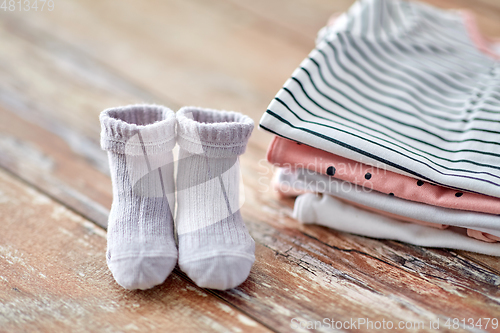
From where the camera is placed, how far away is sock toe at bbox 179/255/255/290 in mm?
562

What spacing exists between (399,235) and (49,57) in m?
1.10

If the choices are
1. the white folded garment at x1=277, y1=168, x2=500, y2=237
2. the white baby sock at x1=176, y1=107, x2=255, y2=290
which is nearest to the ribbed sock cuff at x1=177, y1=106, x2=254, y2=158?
the white baby sock at x1=176, y1=107, x2=255, y2=290

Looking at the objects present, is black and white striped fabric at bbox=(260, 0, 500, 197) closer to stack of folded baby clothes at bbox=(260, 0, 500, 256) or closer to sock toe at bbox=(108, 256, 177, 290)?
stack of folded baby clothes at bbox=(260, 0, 500, 256)

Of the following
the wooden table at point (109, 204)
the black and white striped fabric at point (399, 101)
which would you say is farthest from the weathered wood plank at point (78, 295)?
the black and white striped fabric at point (399, 101)

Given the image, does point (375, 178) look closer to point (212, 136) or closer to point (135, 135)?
point (212, 136)

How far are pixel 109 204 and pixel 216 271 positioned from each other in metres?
0.32

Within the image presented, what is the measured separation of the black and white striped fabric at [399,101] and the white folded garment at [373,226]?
11 centimetres

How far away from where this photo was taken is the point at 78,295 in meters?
0.59

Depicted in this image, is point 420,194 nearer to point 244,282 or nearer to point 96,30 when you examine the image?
point 244,282

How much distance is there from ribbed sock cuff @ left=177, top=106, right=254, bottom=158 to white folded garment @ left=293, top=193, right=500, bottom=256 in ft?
A: 0.61

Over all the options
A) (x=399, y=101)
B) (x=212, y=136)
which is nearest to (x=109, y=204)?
(x=212, y=136)

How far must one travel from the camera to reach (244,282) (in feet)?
2.03

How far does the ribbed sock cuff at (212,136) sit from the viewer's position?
0.60 metres

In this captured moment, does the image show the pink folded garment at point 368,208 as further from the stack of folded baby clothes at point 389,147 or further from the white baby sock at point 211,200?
the white baby sock at point 211,200
